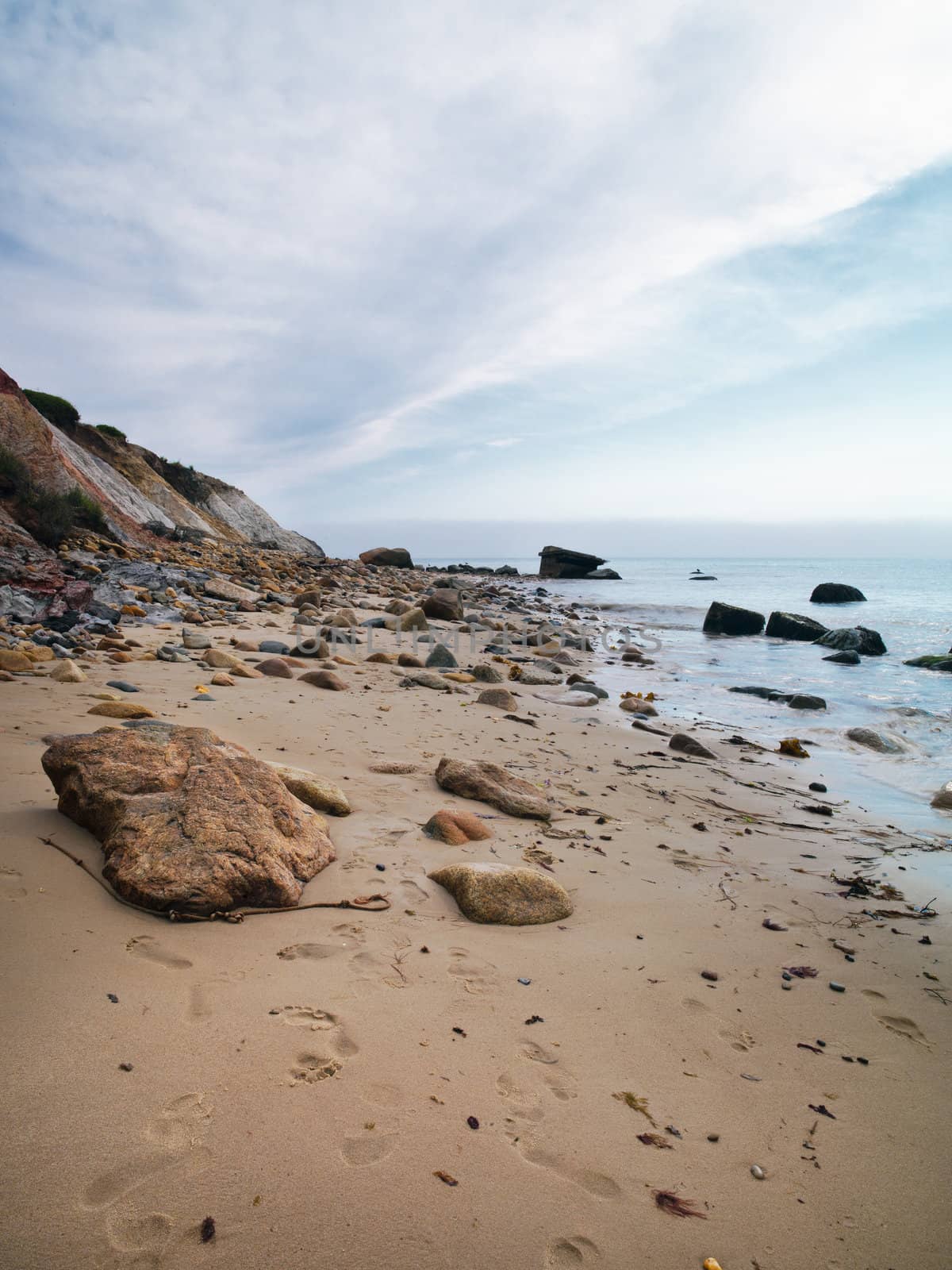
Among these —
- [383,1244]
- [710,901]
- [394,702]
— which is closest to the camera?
[383,1244]

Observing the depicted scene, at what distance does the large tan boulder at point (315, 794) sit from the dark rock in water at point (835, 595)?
26.0 metres

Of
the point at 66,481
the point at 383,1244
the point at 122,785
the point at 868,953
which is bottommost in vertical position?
the point at 868,953

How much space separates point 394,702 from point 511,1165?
4.85 meters

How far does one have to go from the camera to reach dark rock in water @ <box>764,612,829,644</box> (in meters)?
15.8

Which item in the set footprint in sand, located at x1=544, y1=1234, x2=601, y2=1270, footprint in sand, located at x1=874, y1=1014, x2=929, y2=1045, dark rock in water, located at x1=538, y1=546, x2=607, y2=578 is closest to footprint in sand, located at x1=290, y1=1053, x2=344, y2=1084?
footprint in sand, located at x1=544, y1=1234, x2=601, y2=1270

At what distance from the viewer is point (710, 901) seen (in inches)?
117

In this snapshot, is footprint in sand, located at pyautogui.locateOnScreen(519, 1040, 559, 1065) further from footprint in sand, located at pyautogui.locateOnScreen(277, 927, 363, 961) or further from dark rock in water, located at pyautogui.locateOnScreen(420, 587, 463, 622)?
dark rock in water, located at pyautogui.locateOnScreen(420, 587, 463, 622)

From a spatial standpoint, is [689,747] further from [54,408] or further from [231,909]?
[54,408]

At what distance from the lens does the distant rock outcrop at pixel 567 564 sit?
4331 centimetres

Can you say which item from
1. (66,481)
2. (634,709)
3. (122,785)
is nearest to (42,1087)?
(122,785)

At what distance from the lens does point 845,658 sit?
40.9 ft

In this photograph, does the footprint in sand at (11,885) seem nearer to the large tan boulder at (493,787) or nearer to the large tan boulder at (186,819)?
the large tan boulder at (186,819)

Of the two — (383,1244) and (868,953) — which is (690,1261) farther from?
(868,953)

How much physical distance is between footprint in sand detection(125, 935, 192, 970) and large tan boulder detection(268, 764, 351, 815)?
4.31ft
